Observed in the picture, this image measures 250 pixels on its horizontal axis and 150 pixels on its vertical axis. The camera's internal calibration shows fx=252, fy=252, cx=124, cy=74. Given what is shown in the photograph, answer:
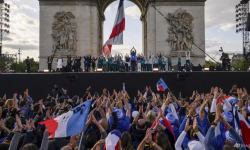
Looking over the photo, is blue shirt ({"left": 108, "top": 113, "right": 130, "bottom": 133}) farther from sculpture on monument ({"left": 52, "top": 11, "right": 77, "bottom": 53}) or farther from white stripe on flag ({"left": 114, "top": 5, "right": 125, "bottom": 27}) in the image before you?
sculpture on monument ({"left": 52, "top": 11, "right": 77, "bottom": 53})

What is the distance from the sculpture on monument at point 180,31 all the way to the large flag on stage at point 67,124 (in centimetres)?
2466

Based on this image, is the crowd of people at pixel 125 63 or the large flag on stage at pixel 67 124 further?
the crowd of people at pixel 125 63

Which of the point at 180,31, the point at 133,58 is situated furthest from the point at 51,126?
the point at 180,31

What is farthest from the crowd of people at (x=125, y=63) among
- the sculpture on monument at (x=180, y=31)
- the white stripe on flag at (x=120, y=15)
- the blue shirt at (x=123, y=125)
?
the blue shirt at (x=123, y=125)

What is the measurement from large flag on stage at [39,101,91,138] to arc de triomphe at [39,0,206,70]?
2401 cm

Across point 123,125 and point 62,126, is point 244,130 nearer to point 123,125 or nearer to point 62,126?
point 123,125

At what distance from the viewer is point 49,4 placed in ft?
92.7

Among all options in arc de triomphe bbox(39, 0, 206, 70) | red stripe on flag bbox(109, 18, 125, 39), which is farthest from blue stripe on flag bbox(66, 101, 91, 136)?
arc de triomphe bbox(39, 0, 206, 70)

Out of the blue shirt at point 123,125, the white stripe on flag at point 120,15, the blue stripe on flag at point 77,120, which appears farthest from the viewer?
the white stripe on flag at point 120,15

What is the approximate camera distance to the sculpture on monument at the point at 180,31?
1109 inches

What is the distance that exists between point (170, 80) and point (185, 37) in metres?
10.2

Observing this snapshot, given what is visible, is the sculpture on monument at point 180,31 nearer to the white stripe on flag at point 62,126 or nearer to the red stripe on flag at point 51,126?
the white stripe on flag at point 62,126

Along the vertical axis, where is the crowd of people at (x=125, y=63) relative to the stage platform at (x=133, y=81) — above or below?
above

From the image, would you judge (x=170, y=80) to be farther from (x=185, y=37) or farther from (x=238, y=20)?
(x=238, y=20)
